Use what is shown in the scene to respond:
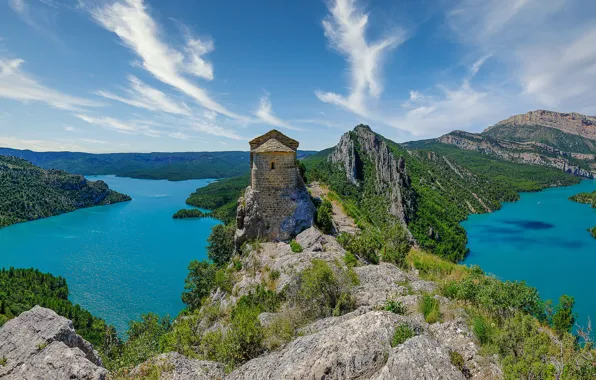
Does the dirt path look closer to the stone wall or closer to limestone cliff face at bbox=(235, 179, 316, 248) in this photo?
limestone cliff face at bbox=(235, 179, 316, 248)

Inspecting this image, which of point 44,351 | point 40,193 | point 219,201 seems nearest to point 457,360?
point 44,351

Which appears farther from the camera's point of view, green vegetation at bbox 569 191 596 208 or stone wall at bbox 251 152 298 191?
green vegetation at bbox 569 191 596 208

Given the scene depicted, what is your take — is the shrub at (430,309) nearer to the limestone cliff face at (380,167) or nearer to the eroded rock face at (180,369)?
the eroded rock face at (180,369)

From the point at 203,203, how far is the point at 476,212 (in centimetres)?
12692

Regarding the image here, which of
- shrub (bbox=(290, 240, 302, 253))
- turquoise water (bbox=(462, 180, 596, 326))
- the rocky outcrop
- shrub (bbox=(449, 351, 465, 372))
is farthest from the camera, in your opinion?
turquoise water (bbox=(462, 180, 596, 326))

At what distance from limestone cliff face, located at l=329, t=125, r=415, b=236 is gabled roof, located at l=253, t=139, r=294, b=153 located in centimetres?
6047

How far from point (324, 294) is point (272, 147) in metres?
12.4

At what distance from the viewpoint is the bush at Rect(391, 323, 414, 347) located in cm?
734

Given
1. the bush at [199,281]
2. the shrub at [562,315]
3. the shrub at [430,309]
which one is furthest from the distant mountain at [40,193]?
the shrub at [562,315]

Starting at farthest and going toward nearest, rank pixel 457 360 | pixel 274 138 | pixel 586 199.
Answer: pixel 586 199 → pixel 274 138 → pixel 457 360

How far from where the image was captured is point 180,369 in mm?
8852

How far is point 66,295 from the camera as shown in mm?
54250

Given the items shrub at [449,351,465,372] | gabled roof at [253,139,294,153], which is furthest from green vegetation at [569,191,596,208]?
shrub at [449,351,465,372]

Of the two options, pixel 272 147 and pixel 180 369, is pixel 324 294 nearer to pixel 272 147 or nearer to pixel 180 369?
pixel 180 369
